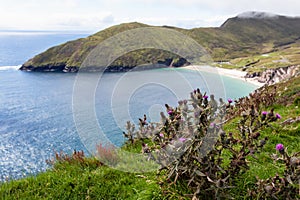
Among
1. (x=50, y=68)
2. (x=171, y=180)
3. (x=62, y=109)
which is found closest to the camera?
(x=171, y=180)

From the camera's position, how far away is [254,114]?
389cm

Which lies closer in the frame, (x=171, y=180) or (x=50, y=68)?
(x=171, y=180)

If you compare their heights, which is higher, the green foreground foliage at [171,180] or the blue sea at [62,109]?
the green foreground foliage at [171,180]

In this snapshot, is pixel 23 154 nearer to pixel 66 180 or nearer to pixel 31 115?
pixel 31 115

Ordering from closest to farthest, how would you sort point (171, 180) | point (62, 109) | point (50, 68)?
point (171, 180) → point (62, 109) → point (50, 68)

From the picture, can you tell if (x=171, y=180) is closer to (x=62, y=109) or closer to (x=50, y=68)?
(x=62, y=109)

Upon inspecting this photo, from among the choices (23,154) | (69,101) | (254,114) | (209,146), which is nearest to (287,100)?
(254,114)

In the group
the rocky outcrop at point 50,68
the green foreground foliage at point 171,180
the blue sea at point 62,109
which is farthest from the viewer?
the rocky outcrop at point 50,68

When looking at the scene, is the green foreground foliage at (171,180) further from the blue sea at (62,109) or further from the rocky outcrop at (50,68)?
the rocky outcrop at (50,68)

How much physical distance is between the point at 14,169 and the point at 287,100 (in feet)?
88.0

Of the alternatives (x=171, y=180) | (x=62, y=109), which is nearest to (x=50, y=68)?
(x=62, y=109)

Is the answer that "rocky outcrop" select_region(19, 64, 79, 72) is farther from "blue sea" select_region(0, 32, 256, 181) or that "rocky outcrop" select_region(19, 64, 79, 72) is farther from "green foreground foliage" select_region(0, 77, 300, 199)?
"green foreground foliage" select_region(0, 77, 300, 199)

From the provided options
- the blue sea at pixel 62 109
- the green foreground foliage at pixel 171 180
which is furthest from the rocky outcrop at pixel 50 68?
the green foreground foliage at pixel 171 180

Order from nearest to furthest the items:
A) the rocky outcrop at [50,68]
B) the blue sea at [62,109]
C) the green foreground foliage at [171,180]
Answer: the green foreground foliage at [171,180] → the blue sea at [62,109] → the rocky outcrop at [50,68]
